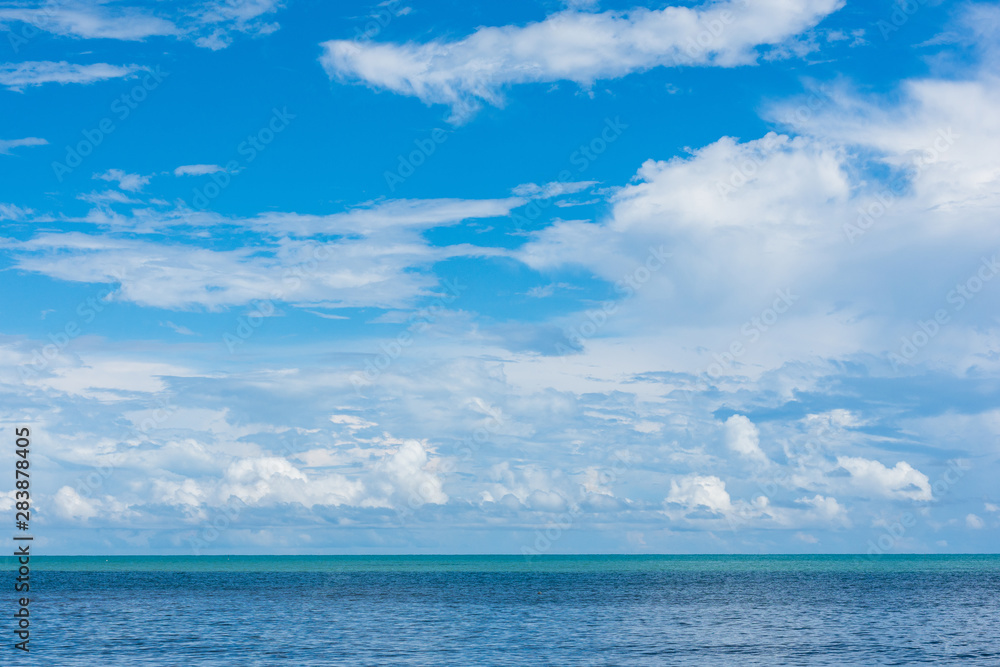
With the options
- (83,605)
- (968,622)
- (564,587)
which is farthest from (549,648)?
(564,587)

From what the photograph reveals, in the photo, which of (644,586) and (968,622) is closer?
(968,622)

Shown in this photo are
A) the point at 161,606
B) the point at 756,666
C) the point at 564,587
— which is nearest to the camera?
the point at 756,666

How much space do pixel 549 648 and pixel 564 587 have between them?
70.1 m

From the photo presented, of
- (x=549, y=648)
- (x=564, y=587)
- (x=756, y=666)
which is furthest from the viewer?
(x=564, y=587)

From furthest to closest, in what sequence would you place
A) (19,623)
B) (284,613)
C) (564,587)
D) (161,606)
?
(564,587) → (161,606) → (284,613) → (19,623)

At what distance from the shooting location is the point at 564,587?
126m

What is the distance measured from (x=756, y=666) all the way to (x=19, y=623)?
186ft

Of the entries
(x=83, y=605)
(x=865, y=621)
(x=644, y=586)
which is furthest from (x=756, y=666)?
(x=644, y=586)

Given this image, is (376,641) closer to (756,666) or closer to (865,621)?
(756,666)

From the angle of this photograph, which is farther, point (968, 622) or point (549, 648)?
point (968, 622)

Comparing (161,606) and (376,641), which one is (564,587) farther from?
(376,641)

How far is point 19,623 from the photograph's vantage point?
2840 inches

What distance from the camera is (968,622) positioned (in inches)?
2938

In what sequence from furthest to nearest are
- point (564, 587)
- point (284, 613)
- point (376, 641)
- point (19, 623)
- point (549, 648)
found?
1. point (564, 587)
2. point (284, 613)
3. point (19, 623)
4. point (376, 641)
5. point (549, 648)
